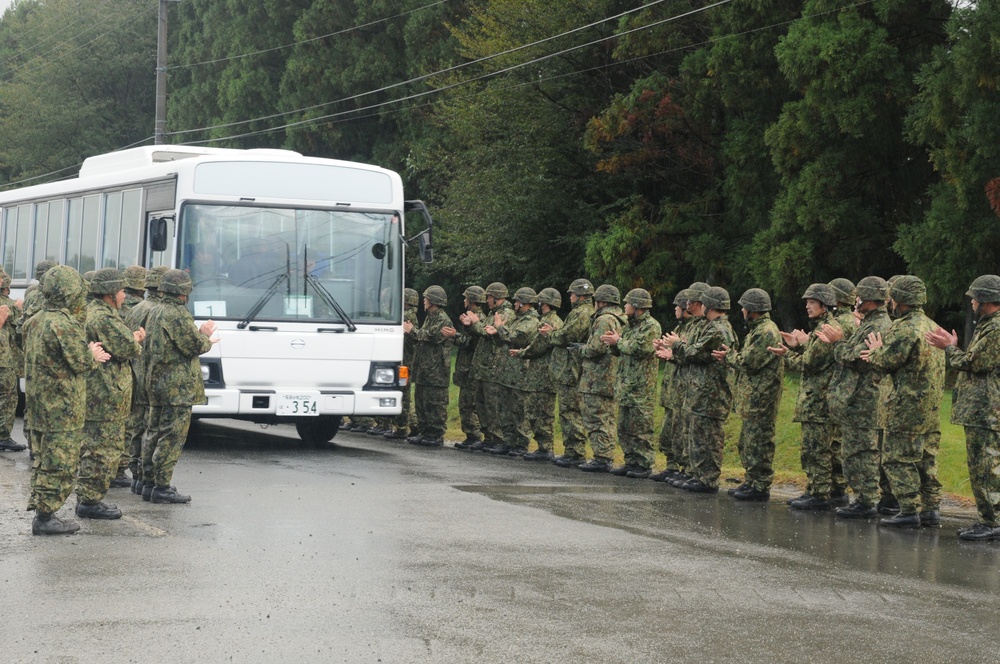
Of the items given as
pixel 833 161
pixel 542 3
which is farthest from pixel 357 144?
pixel 833 161

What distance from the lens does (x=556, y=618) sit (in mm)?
7125

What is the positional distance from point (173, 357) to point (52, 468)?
2.23 meters

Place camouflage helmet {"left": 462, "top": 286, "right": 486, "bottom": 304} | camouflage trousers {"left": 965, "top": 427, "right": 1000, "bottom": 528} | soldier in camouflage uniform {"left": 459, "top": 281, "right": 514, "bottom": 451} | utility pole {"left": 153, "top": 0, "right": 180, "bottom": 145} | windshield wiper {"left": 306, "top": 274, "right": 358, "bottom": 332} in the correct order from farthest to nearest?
utility pole {"left": 153, "top": 0, "right": 180, "bottom": 145} < camouflage helmet {"left": 462, "top": 286, "right": 486, "bottom": 304} < soldier in camouflage uniform {"left": 459, "top": 281, "right": 514, "bottom": 451} < windshield wiper {"left": 306, "top": 274, "right": 358, "bottom": 332} < camouflage trousers {"left": 965, "top": 427, "right": 1000, "bottom": 528}

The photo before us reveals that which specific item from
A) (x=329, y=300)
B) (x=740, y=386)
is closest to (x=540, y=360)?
(x=329, y=300)

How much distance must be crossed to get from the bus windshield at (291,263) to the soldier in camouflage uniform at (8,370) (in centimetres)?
206

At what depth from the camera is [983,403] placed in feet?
35.0

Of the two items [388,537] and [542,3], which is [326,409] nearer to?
[388,537]

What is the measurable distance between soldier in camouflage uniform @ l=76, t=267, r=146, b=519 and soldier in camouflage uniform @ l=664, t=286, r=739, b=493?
5.55 meters

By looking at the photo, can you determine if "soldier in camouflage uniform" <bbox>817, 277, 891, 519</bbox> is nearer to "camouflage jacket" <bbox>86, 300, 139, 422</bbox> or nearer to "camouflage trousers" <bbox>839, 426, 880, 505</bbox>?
"camouflage trousers" <bbox>839, 426, 880, 505</bbox>

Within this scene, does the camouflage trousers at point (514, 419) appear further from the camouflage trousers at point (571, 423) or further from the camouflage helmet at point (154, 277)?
the camouflage helmet at point (154, 277)

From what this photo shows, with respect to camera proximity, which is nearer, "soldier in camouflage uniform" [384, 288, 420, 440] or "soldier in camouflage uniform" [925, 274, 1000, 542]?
"soldier in camouflage uniform" [925, 274, 1000, 542]

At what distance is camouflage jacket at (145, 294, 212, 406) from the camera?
11484 mm

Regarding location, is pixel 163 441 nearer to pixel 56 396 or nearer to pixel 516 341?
pixel 56 396

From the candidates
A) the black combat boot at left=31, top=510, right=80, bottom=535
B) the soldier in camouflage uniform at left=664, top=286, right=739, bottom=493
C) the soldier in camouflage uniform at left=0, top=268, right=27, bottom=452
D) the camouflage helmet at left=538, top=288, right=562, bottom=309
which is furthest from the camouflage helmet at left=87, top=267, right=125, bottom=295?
the camouflage helmet at left=538, top=288, right=562, bottom=309
